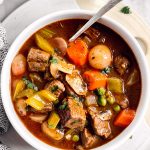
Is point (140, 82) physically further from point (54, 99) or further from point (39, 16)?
point (39, 16)

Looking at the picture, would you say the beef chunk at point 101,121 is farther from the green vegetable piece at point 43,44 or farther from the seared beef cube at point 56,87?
the green vegetable piece at point 43,44

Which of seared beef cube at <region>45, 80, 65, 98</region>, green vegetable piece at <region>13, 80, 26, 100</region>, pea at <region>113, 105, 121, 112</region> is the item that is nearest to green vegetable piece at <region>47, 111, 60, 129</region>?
seared beef cube at <region>45, 80, 65, 98</region>

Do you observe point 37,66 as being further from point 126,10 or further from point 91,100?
point 126,10

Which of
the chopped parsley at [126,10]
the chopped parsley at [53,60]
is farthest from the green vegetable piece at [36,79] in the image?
the chopped parsley at [126,10]

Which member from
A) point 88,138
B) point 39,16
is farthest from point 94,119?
point 39,16

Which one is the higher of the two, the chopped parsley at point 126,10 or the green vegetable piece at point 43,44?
the chopped parsley at point 126,10

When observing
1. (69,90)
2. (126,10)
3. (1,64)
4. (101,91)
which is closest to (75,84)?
(69,90)

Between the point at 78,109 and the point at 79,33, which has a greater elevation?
the point at 79,33

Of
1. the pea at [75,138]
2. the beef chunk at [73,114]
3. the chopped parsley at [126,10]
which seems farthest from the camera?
the chopped parsley at [126,10]
